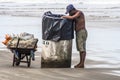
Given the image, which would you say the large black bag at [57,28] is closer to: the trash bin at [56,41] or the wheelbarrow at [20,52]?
the trash bin at [56,41]

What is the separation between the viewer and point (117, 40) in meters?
15.5

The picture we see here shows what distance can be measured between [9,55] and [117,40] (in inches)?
189

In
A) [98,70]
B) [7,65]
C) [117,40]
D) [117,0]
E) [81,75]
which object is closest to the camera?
[81,75]

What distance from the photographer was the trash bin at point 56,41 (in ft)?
31.7

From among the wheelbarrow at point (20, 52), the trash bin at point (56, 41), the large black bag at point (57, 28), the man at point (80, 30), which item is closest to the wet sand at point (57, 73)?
the wheelbarrow at point (20, 52)

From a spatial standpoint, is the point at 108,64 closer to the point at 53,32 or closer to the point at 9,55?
the point at 53,32

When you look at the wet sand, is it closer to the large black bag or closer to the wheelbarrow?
the wheelbarrow

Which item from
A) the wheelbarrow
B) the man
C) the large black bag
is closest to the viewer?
the large black bag

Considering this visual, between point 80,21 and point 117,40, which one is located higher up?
point 80,21

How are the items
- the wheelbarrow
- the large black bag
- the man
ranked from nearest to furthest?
the large black bag < the wheelbarrow < the man

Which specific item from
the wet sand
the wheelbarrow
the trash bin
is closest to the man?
the trash bin

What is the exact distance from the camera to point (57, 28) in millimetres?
9664

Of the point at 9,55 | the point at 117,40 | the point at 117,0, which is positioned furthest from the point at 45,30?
the point at 117,0

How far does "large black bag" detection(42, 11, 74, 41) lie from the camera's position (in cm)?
966
